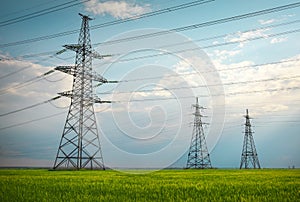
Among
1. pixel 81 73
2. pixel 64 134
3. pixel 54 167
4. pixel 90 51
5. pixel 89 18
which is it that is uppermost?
pixel 89 18

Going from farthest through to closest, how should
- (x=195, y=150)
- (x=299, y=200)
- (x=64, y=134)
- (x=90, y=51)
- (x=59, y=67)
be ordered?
(x=195, y=150) < (x=90, y=51) < (x=59, y=67) < (x=64, y=134) < (x=299, y=200)

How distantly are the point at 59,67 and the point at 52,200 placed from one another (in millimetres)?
29543

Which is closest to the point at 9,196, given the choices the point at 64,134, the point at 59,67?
the point at 64,134

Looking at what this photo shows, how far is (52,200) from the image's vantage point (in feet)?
27.4

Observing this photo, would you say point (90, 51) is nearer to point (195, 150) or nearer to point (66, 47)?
point (66, 47)

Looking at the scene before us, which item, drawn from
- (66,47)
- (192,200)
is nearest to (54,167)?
(66,47)

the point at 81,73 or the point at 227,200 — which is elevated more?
the point at 81,73

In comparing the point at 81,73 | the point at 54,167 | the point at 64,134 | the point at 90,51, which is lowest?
the point at 54,167

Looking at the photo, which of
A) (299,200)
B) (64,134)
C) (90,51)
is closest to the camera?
(299,200)

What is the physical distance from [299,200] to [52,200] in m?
6.22

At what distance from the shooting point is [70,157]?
3475 cm

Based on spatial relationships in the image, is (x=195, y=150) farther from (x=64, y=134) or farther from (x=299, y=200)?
(x=299, y=200)

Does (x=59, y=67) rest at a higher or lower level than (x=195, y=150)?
higher

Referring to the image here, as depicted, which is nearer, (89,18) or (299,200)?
(299,200)
